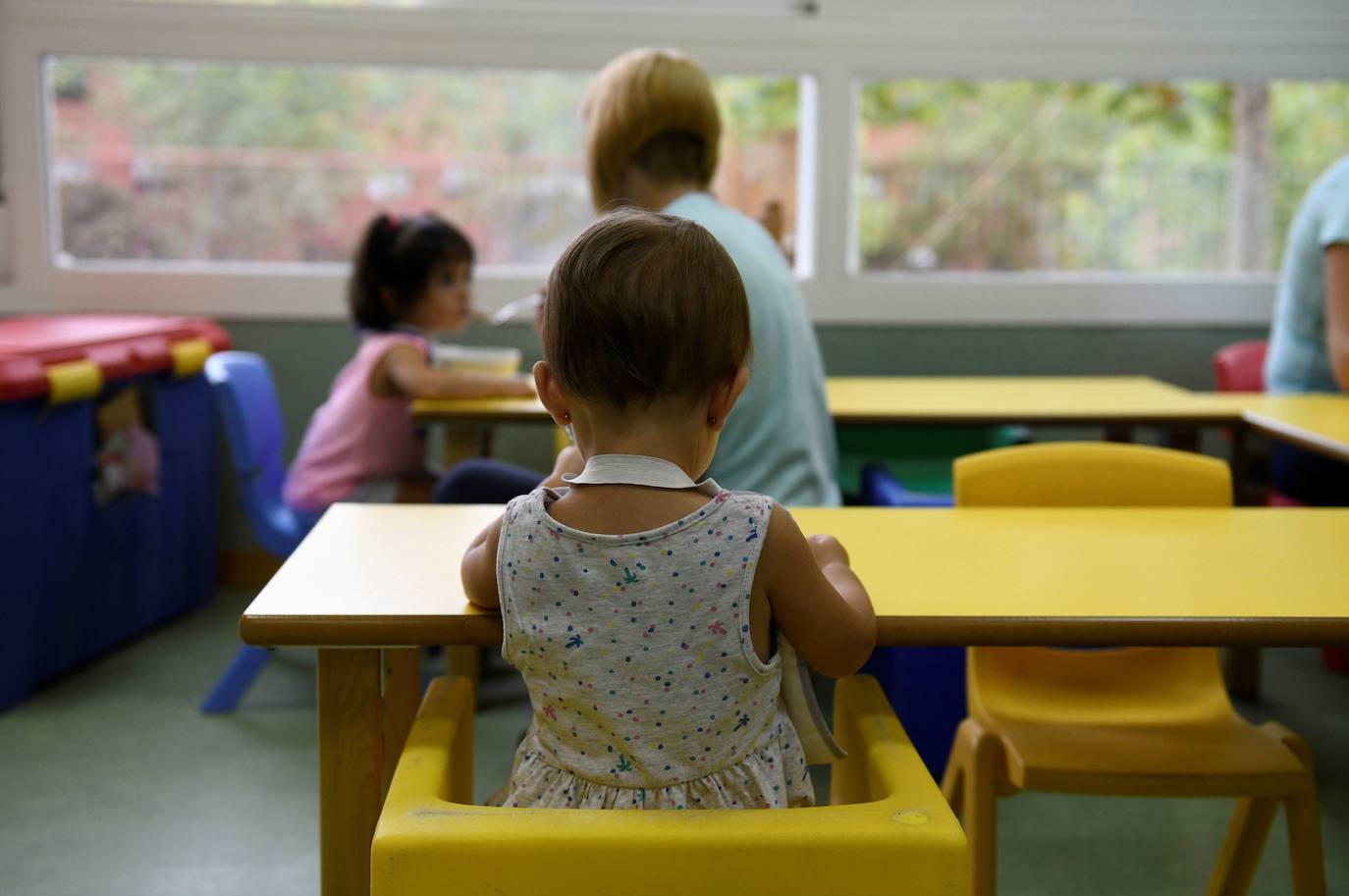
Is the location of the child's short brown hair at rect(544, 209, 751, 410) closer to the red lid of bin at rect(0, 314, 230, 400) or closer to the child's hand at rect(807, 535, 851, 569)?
the child's hand at rect(807, 535, 851, 569)

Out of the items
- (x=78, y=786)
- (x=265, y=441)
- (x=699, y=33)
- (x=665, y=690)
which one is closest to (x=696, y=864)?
(x=665, y=690)

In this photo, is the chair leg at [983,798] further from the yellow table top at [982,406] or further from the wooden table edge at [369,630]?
the yellow table top at [982,406]

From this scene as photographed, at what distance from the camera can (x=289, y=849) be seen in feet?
7.40

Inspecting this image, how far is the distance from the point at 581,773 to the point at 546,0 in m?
3.06

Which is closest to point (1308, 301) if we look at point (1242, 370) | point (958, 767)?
point (1242, 370)

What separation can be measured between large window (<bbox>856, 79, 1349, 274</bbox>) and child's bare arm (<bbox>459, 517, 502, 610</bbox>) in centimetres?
298

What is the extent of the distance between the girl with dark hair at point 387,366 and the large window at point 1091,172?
4.67ft

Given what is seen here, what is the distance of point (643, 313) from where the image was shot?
3.58 feet

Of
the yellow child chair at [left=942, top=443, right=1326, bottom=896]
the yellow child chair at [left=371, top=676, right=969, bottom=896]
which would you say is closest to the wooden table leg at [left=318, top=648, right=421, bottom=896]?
the yellow child chair at [left=371, top=676, right=969, bottom=896]

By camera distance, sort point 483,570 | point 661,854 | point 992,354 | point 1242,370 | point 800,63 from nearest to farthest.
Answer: point 661,854 < point 483,570 < point 1242,370 < point 800,63 < point 992,354

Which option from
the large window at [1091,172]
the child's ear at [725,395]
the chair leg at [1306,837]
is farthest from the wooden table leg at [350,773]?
the large window at [1091,172]

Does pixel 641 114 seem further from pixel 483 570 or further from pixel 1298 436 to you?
pixel 1298 436

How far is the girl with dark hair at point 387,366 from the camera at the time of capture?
10.1 feet

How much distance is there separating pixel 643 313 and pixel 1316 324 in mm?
2268
